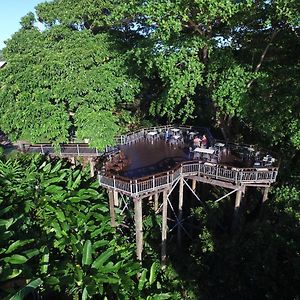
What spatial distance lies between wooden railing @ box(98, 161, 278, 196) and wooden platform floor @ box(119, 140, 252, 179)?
2.94ft

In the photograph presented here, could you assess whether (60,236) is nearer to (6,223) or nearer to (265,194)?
(6,223)

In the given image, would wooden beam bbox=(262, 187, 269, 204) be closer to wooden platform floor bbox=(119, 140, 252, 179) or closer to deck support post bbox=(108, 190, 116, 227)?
wooden platform floor bbox=(119, 140, 252, 179)

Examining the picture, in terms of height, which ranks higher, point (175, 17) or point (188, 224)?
point (175, 17)

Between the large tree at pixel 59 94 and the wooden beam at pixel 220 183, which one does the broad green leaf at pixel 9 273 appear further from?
→ the wooden beam at pixel 220 183

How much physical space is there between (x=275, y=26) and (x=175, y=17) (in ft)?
16.4

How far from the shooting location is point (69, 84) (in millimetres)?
14570

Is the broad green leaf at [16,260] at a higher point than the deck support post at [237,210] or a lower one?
higher

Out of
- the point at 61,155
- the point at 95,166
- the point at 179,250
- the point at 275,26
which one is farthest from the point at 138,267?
the point at 275,26

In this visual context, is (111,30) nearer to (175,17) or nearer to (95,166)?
(175,17)

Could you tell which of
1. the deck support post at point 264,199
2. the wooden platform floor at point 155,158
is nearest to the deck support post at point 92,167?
the wooden platform floor at point 155,158

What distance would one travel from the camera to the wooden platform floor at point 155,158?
44.7 feet

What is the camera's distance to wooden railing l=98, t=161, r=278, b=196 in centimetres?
1180

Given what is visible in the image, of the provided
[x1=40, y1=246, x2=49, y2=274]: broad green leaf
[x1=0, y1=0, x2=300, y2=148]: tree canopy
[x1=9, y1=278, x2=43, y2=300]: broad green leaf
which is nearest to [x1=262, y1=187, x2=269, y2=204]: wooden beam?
[x1=0, y1=0, x2=300, y2=148]: tree canopy

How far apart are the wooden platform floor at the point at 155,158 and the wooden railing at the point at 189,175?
0.90 meters
